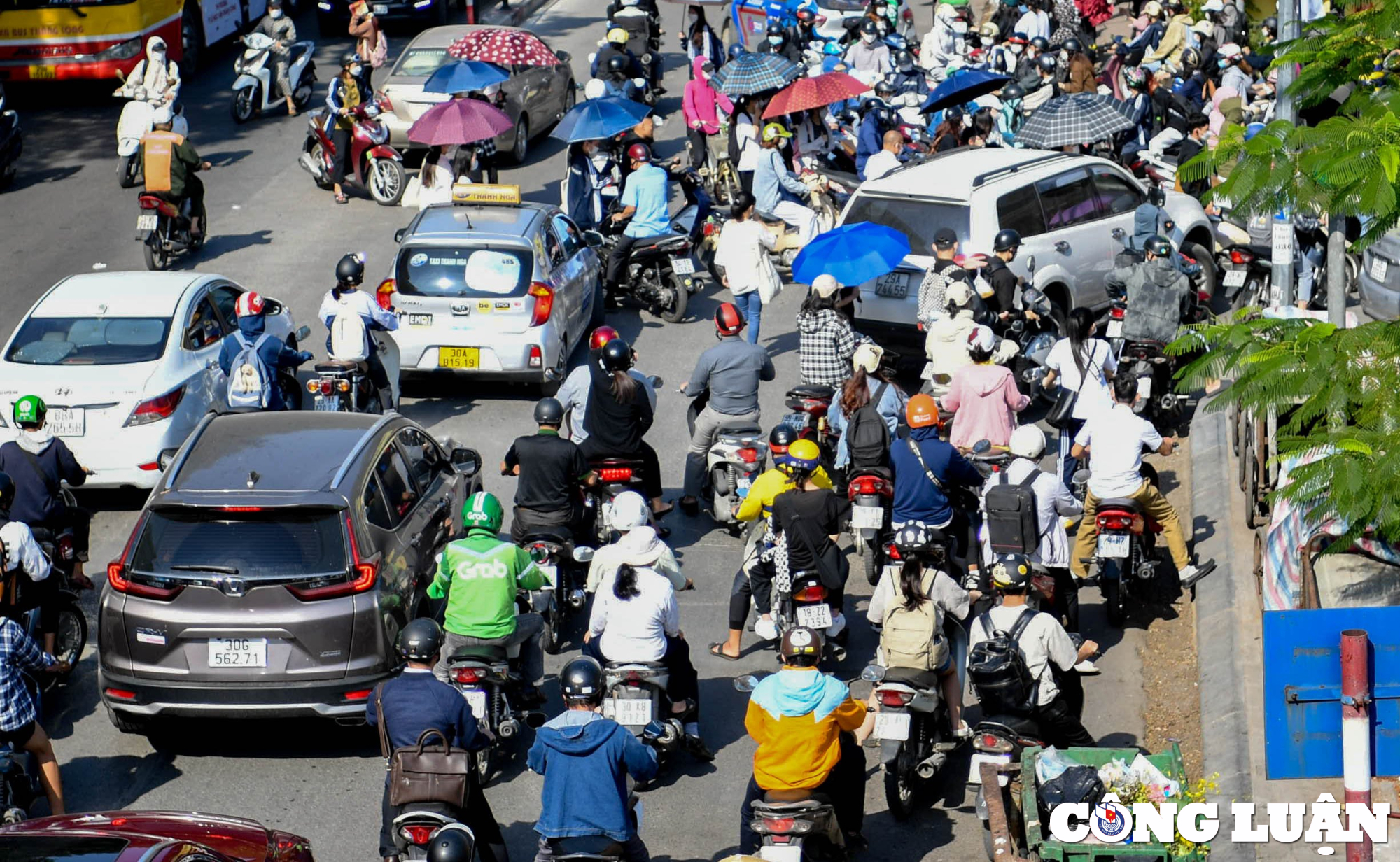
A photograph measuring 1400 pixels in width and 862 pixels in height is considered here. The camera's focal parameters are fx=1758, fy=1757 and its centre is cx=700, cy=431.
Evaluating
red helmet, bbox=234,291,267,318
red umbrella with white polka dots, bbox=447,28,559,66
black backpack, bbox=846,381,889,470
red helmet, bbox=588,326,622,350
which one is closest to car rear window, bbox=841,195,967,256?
black backpack, bbox=846,381,889,470

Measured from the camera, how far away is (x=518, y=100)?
2486 centimetres

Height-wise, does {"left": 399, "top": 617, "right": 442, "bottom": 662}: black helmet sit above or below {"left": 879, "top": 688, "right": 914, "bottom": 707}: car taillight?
above

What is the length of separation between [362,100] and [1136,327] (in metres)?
11.9

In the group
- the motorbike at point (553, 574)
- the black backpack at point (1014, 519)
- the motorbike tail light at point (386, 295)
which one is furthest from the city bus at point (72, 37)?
the black backpack at point (1014, 519)

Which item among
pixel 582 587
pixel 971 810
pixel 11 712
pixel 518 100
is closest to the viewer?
pixel 11 712

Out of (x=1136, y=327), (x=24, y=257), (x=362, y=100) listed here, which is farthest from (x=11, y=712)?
(x=362, y=100)

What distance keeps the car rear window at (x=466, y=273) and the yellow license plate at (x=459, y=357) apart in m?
0.49

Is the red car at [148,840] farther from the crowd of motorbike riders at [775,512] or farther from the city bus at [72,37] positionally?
the city bus at [72,37]

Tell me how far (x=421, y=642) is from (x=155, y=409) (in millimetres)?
6066

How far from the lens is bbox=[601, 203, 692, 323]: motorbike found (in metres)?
18.5

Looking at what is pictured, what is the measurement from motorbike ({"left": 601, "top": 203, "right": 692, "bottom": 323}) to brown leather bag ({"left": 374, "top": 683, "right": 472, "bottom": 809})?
1053 cm

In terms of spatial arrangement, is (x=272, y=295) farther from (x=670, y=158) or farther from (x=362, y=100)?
(x=670, y=158)

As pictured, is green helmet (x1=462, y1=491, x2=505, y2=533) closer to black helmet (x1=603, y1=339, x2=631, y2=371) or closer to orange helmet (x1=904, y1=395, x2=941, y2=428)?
black helmet (x1=603, y1=339, x2=631, y2=371)

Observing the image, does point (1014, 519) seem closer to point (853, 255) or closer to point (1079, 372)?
point (1079, 372)
